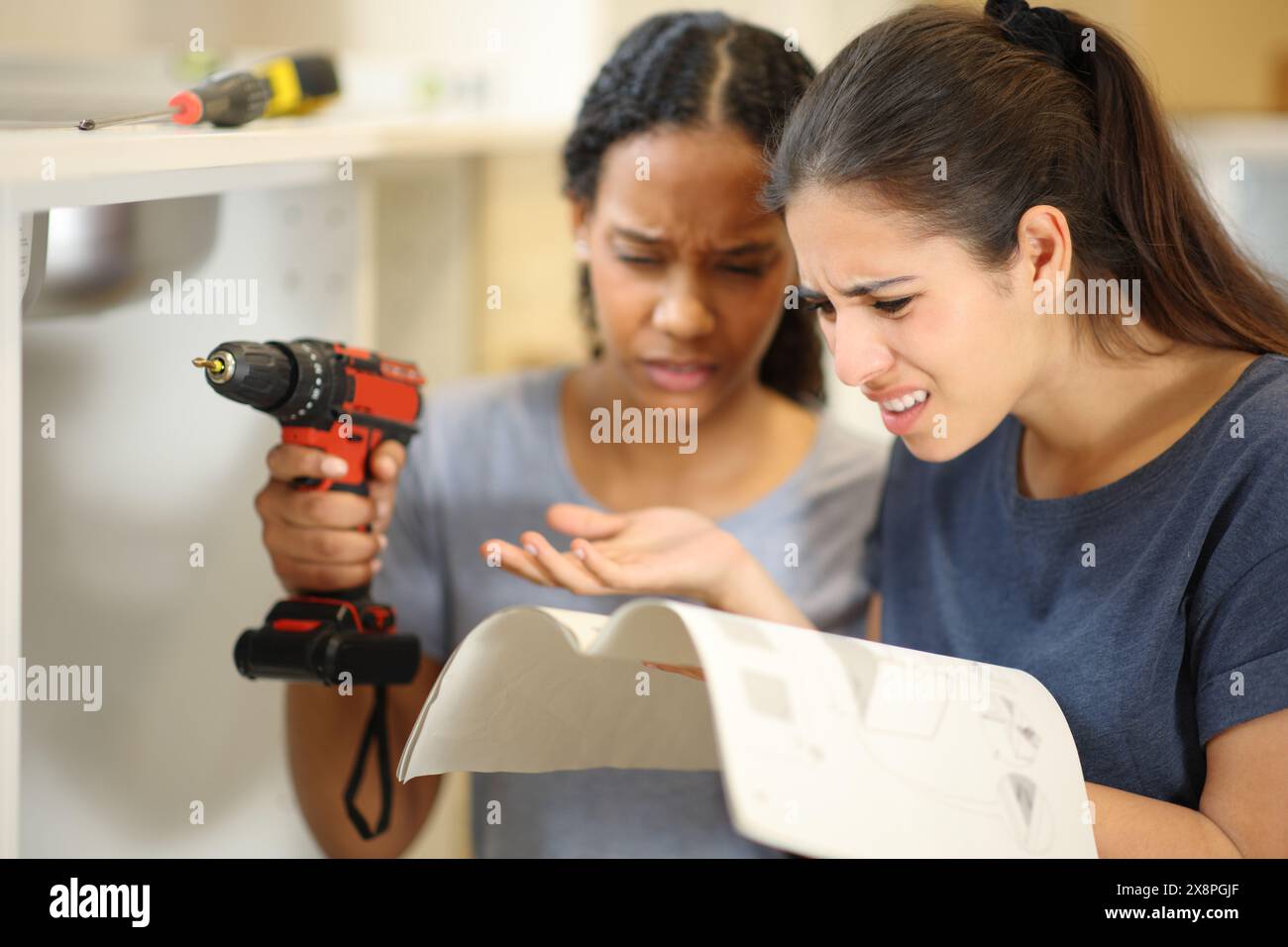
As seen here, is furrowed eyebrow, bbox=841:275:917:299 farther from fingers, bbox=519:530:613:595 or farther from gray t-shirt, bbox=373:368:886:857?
gray t-shirt, bbox=373:368:886:857

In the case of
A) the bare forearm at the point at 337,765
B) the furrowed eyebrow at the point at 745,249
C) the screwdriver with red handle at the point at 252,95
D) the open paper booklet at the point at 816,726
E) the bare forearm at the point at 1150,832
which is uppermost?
the screwdriver with red handle at the point at 252,95

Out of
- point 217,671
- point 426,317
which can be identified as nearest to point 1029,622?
point 217,671

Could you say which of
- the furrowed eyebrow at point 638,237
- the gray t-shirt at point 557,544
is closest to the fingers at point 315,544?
the gray t-shirt at point 557,544

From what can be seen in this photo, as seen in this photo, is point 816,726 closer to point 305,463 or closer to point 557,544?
point 305,463

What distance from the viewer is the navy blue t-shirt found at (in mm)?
703

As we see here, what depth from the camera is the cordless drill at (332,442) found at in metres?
0.81

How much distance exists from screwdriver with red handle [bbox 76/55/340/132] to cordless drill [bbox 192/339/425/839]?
7.3 inches

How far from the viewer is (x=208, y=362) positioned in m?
0.75

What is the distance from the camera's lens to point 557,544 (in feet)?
4.07

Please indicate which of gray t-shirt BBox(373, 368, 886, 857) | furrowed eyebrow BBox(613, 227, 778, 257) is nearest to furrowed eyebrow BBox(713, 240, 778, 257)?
furrowed eyebrow BBox(613, 227, 778, 257)

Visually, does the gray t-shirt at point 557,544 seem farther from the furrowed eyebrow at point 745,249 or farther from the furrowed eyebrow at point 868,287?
the furrowed eyebrow at point 868,287

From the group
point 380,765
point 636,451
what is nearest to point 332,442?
point 380,765

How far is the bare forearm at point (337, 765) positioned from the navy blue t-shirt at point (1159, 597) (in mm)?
558
